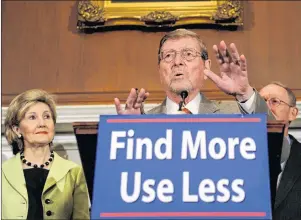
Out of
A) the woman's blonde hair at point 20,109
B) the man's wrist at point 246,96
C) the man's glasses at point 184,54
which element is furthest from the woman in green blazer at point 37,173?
the man's wrist at point 246,96

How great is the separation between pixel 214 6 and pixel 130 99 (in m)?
1.80

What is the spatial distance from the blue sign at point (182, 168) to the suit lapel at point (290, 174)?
2.81ft

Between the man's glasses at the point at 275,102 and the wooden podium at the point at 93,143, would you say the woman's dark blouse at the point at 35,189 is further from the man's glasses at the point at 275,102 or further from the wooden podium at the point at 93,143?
the man's glasses at the point at 275,102

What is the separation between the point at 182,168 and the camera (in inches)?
60.3

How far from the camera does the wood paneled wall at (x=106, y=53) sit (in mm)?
3449

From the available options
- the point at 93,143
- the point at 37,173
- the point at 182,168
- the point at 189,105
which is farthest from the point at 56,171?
the point at 182,168

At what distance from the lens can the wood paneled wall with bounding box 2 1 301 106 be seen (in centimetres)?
345

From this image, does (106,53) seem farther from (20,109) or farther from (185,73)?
(185,73)

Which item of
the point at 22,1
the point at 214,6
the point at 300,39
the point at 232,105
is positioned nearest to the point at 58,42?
the point at 22,1

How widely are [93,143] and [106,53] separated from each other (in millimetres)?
1883

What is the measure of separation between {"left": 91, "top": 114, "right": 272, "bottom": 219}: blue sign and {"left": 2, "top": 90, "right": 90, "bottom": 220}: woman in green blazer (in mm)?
945

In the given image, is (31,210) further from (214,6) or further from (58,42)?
(214,6)

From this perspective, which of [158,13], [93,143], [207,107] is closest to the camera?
[93,143]

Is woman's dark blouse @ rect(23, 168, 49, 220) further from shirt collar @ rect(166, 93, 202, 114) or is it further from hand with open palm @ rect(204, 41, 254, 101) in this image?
hand with open palm @ rect(204, 41, 254, 101)
